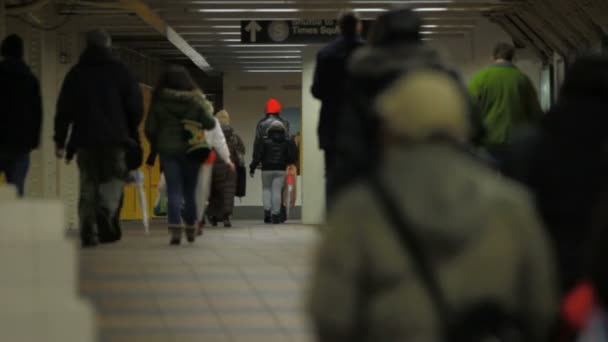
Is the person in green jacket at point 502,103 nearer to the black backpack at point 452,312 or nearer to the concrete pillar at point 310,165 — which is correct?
the black backpack at point 452,312

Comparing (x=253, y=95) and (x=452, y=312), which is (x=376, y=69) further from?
(x=253, y=95)

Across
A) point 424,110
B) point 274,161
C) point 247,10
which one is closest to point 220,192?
point 247,10

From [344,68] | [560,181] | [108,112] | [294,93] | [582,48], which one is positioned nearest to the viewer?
[560,181]

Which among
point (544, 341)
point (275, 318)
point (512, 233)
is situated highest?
point (512, 233)

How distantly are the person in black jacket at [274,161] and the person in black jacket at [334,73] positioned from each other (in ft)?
38.1

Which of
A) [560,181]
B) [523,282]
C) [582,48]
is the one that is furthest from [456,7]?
[523,282]

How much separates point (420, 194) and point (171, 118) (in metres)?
9.31

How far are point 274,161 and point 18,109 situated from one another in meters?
10.0

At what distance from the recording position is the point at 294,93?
1315 inches

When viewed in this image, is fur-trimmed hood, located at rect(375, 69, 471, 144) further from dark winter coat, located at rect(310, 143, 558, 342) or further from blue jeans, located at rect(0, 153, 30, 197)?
blue jeans, located at rect(0, 153, 30, 197)

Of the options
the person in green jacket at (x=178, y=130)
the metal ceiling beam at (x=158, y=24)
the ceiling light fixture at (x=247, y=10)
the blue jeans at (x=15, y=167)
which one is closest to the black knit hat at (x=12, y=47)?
the blue jeans at (x=15, y=167)

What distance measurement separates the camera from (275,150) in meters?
22.0

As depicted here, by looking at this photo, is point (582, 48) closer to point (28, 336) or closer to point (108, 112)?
point (108, 112)

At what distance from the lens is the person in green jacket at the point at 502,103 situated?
11039mm
